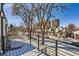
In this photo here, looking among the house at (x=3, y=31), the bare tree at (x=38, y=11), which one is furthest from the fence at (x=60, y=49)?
the house at (x=3, y=31)

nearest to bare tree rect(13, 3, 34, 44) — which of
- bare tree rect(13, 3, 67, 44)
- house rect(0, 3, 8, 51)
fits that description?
bare tree rect(13, 3, 67, 44)

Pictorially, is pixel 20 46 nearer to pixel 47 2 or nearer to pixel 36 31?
pixel 36 31

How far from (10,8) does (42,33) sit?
0.54 m

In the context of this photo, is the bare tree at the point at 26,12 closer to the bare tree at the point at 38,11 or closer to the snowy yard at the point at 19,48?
the bare tree at the point at 38,11

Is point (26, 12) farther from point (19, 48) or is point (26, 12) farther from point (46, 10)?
point (19, 48)

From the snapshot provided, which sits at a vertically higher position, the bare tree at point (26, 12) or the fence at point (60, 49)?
the bare tree at point (26, 12)

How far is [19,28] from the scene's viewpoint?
9.87 ft

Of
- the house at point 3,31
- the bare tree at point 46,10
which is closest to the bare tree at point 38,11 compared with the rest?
the bare tree at point 46,10

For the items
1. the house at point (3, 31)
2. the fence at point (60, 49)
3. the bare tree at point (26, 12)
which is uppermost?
the bare tree at point (26, 12)

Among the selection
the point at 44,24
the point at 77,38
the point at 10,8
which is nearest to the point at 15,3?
the point at 10,8

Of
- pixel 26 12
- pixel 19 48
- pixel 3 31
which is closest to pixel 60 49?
pixel 19 48

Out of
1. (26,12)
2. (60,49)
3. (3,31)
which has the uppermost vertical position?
(26,12)

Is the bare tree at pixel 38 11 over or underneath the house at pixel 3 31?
over

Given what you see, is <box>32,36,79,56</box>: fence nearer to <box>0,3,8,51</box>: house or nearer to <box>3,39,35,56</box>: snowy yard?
<box>3,39,35,56</box>: snowy yard
